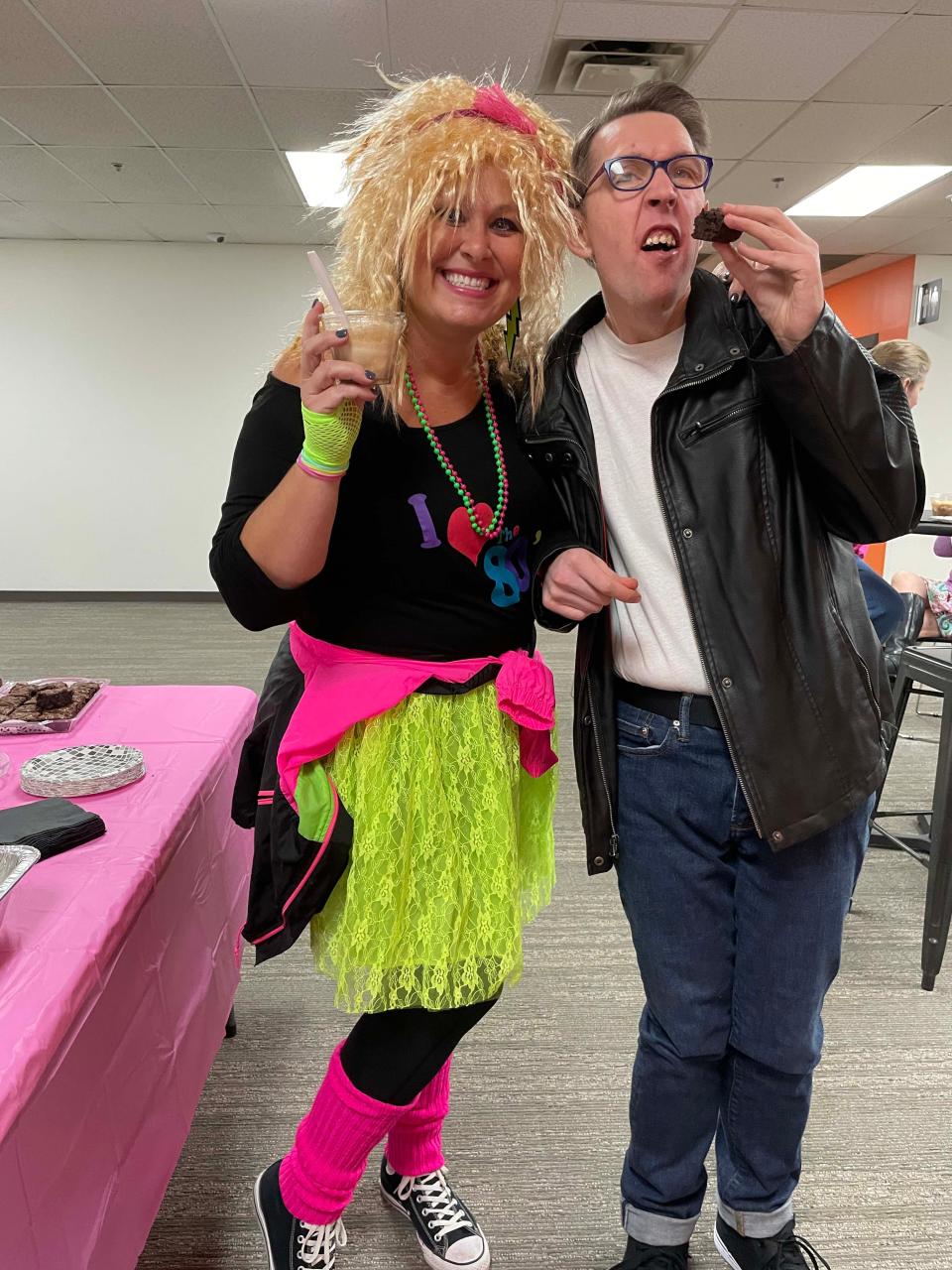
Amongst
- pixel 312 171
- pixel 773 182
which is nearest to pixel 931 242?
pixel 773 182

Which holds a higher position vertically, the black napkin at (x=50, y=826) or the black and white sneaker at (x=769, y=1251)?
the black napkin at (x=50, y=826)

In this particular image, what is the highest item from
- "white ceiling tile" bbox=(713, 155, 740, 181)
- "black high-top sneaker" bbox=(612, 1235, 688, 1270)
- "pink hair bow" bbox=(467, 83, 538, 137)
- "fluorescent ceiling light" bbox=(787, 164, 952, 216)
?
"white ceiling tile" bbox=(713, 155, 740, 181)

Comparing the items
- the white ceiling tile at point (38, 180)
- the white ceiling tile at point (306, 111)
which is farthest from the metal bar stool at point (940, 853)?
the white ceiling tile at point (38, 180)

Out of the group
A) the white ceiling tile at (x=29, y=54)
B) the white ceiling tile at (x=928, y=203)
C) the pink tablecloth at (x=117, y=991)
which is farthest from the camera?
the white ceiling tile at (x=928, y=203)

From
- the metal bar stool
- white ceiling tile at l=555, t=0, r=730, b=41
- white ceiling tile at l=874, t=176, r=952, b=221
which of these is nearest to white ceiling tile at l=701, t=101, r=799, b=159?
white ceiling tile at l=555, t=0, r=730, b=41

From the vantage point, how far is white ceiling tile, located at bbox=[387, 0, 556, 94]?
3529 mm

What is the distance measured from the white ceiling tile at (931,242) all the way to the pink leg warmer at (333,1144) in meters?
7.82

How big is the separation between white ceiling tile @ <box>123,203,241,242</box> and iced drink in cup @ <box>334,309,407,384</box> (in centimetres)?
625

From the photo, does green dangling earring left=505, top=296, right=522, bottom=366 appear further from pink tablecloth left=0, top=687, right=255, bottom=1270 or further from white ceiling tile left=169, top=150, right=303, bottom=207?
white ceiling tile left=169, top=150, right=303, bottom=207

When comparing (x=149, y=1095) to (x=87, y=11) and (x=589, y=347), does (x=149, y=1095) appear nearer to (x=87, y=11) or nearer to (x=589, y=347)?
(x=589, y=347)

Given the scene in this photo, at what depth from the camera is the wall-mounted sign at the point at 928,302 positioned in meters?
7.73

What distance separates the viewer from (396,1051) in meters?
1.17

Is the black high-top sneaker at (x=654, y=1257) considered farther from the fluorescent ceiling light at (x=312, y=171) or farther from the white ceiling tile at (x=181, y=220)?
the white ceiling tile at (x=181, y=220)

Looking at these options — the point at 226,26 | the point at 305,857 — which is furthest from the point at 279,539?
the point at 226,26
